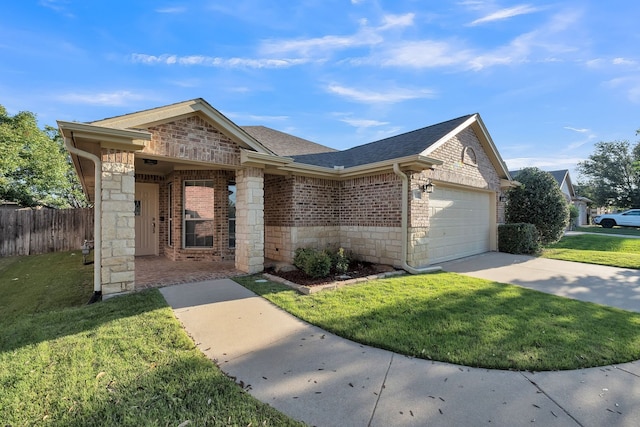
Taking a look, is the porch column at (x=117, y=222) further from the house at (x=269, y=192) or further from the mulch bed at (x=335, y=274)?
the mulch bed at (x=335, y=274)

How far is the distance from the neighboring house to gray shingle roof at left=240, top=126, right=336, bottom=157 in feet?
58.9

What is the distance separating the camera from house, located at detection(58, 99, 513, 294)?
530 centimetres

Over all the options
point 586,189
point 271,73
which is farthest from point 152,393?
point 586,189

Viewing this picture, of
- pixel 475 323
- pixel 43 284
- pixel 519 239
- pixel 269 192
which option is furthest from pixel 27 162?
pixel 519 239

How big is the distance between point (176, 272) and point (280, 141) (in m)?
6.28

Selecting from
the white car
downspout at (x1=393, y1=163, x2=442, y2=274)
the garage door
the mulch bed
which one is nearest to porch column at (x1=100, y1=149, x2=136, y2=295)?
the mulch bed

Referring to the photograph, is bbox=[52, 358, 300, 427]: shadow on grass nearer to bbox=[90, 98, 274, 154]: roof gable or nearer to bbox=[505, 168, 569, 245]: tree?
bbox=[90, 98, 274, 154]: roof gable

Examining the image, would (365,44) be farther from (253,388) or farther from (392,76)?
(253,388)

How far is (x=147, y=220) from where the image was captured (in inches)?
410

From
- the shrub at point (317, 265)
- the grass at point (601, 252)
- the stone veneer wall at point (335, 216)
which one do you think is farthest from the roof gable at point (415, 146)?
the grass at point (601, 252)

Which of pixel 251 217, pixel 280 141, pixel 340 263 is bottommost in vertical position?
pixel 340 263

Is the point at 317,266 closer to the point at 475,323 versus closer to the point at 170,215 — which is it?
the point at 475,323

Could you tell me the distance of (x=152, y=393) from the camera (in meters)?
2.45

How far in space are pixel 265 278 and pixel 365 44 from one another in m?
6.82
